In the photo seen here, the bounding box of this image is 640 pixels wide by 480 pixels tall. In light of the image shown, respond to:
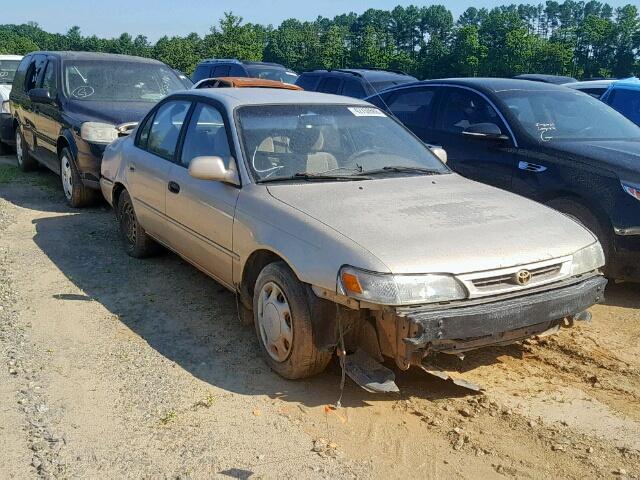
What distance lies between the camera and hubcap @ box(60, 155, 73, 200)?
Result: 8.39 m

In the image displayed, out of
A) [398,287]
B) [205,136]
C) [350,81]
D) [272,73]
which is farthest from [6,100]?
[398,287]

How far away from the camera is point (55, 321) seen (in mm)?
5043

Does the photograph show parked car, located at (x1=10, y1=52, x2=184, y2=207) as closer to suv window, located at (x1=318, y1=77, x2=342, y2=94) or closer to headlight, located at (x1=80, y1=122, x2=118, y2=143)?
headlight, located at (x1=80, y1=122, x2=118, y2=143)

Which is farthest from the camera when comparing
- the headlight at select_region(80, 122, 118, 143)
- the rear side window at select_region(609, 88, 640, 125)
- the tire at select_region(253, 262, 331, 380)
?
the rear side window at select_region(609, 88, 640, 125)

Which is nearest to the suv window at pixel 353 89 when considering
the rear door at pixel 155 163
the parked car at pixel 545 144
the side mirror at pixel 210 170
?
the parked car at pixel 545 144

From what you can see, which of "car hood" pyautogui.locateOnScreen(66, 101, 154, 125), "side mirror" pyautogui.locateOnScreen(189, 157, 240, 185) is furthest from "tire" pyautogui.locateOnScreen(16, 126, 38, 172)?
"side mirror" pyautogui.locateOnScreen(189, 157, 240, 185)

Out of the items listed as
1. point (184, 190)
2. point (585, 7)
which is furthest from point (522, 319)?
point (585, 7)

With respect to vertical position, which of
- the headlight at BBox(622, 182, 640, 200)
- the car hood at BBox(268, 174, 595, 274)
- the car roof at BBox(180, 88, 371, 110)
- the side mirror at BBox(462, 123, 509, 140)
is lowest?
the headlight at BBox(622, 182, 640, 200)

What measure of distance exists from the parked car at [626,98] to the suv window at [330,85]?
16.2 ft

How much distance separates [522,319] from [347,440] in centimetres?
111

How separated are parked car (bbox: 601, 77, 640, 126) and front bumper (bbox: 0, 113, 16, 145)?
9353 millimetres

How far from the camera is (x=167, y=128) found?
5758 mm

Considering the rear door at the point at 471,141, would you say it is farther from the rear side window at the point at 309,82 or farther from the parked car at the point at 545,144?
the rear side window at the point at 309,82

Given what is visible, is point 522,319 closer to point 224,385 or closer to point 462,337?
point 462,337
